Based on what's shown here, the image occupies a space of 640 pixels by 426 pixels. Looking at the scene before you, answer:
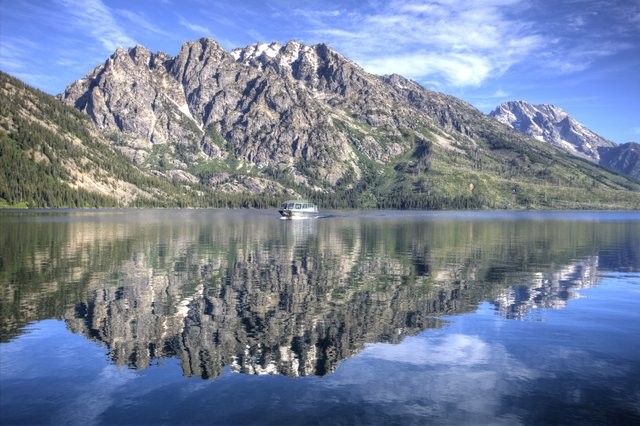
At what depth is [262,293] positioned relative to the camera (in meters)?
49.9

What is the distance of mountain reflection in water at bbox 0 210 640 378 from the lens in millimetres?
32438

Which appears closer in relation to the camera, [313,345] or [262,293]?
[313,345]

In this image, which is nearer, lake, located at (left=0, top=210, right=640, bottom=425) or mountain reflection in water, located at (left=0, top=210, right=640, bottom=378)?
lake, located at (left=0, top=210, right=640, bottom=425)

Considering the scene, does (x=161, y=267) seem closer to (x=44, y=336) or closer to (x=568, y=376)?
(x=44, y=336)

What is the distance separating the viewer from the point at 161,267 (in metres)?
66.5

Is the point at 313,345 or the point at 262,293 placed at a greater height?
the point at 262,293

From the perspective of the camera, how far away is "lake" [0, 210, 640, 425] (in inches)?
917

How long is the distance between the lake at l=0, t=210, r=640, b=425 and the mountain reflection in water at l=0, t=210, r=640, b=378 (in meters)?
0.23

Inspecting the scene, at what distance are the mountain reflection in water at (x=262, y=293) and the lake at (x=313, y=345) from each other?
0.23 meters

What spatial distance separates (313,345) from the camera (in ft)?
107

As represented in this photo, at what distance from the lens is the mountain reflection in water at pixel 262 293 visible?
3244 centimetres

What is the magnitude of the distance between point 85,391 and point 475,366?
2205 cm

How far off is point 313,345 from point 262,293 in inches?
718

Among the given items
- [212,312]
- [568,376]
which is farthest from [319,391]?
[212,312]
